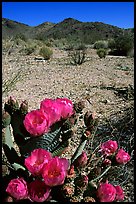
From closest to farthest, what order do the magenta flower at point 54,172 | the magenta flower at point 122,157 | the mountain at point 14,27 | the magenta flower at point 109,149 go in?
the magenta flower at point 54,172 < the magenta flower at point 122,157 < the magenta flower at point 109,149 < the mountain at point 14,27

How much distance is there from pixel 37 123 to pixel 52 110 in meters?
0.10

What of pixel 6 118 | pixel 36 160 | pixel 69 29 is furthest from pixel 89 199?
pixel 69 29

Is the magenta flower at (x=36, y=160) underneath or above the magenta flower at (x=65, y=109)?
underneath

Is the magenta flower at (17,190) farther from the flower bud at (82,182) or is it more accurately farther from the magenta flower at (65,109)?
the magenta flower at (65,109)

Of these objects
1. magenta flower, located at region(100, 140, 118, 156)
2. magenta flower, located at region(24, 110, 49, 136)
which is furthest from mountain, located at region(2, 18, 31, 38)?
magenta flower, located at region(24, 110, 49, 136)

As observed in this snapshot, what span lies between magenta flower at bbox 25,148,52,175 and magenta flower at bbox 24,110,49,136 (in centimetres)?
9

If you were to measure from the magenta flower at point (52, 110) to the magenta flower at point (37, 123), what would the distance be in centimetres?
4

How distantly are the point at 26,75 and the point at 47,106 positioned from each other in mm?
6269

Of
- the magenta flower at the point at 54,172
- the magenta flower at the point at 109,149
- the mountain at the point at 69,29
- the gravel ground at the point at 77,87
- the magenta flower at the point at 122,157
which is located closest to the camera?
the magenta flower at the point at 54,172

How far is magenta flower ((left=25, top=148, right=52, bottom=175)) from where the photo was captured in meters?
1.62

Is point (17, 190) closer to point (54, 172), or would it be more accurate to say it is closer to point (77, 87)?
point (54, 172)

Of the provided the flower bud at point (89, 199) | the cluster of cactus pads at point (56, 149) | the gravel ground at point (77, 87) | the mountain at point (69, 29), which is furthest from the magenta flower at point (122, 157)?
the mountain at point (69, 29)

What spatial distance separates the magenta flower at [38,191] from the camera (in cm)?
160

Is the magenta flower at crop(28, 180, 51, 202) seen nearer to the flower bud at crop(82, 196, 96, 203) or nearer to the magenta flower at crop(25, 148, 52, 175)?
the magenta flower at crop(25, 148, 52, 175)
